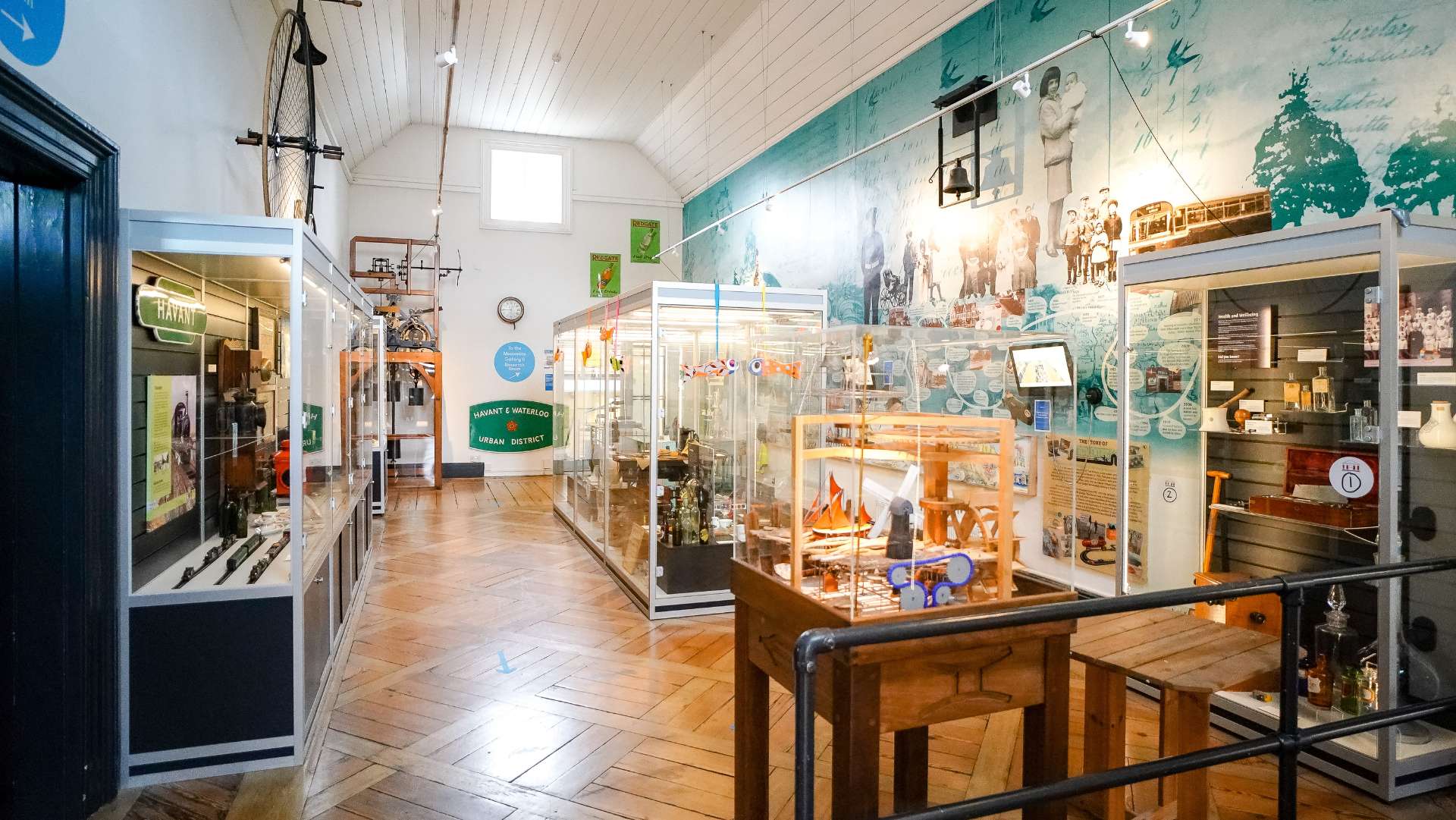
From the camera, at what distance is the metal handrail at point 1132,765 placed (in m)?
1.23

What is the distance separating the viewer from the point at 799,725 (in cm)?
123

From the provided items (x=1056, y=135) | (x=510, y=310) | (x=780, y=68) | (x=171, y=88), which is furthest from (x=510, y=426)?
(x=1056, y=135)

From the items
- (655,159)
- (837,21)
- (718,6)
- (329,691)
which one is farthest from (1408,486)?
(655,159)

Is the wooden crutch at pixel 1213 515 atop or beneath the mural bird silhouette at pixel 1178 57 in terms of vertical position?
beneath

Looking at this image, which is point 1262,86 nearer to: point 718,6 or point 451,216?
point 718,6

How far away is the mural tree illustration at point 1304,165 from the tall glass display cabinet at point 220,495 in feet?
13.2

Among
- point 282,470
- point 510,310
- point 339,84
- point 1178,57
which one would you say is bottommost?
point 282,470

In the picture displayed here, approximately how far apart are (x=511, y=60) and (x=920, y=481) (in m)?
8.24

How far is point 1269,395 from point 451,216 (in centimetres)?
1007

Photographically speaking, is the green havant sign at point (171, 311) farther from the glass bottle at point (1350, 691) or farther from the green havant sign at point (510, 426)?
the green havant sign at point (510, 426)

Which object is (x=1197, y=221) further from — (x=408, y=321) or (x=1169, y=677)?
(x=408, y=321)

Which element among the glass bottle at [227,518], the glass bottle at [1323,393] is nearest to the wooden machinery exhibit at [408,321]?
the glass bottle at [227,518]

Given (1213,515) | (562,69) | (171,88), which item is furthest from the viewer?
(562,69)

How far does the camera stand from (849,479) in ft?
7.02
